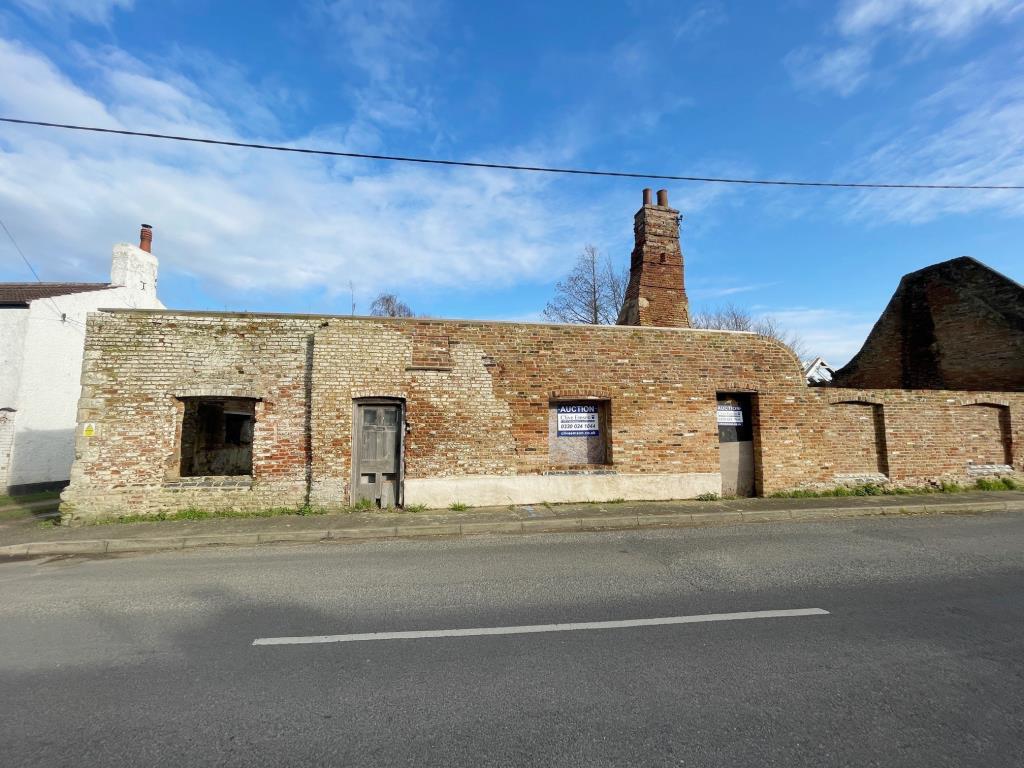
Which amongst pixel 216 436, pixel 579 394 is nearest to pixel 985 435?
pixel 579 394

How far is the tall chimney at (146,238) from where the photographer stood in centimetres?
1827

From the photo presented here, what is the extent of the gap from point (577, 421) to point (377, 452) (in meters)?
4.26

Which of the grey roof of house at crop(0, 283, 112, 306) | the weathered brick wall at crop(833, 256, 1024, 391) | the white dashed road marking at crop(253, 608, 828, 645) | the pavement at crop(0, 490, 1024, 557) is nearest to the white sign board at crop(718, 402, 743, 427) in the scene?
the pavement at crop(0, 490, 1024, 557)

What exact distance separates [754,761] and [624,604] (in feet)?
7.65

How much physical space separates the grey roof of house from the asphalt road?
11.8 metres

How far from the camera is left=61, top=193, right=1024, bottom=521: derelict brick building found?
32.1 feet

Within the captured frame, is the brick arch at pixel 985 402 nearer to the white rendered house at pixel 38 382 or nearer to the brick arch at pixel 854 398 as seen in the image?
the brick arch at pixel 854 398

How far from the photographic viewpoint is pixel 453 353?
421 inches

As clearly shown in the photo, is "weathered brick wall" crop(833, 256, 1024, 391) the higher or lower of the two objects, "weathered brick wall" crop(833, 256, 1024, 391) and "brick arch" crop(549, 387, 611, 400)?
the higher

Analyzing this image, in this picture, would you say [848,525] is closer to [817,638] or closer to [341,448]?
[817,638]

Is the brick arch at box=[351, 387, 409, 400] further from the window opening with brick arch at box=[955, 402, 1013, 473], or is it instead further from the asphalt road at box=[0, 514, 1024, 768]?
the window opening with brick arch at box=[955, 402, 1013, 473]

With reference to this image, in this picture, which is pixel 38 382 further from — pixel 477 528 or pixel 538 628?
pixel 538 628

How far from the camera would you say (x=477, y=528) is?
8.75m

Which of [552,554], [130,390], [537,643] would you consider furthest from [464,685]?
[130,390]
